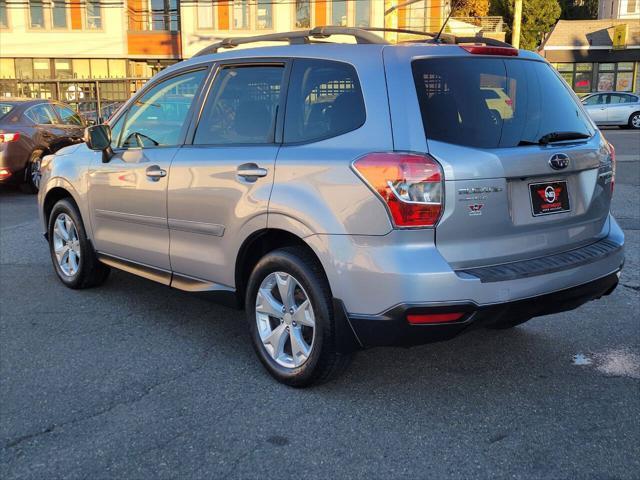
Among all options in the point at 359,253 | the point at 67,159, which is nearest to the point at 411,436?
the point at 359,253

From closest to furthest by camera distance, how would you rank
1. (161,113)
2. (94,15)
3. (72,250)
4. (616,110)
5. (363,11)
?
(161,113) < (72,250) < (616,110) < (363,11) < (94,15)

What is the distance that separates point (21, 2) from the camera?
34.4 meters

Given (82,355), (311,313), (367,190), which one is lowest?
(82,355)

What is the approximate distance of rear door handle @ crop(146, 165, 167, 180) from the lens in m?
4.23

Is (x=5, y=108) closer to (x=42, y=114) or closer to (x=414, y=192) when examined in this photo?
(x=42, y=114)

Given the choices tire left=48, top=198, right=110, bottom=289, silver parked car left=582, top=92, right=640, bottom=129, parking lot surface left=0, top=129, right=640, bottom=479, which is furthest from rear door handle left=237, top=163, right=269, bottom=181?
silver parked car left=582, top=92, right=640, bottom=129

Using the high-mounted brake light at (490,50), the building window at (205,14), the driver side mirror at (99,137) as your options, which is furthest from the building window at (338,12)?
the high-mounted brake light at (490,50)

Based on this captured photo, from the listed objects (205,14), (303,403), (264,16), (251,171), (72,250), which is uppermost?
(205,14)

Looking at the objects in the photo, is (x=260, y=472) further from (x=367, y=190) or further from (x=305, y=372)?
(x=367, y=190)

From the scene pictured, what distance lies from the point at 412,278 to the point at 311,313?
0.68 metres

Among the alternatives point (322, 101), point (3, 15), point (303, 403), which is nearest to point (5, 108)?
point (322, 101)

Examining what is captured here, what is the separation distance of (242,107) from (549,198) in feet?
6.07

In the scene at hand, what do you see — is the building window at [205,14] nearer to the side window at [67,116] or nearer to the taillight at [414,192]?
the side window at [67,116]

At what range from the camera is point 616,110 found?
81.0 ft
